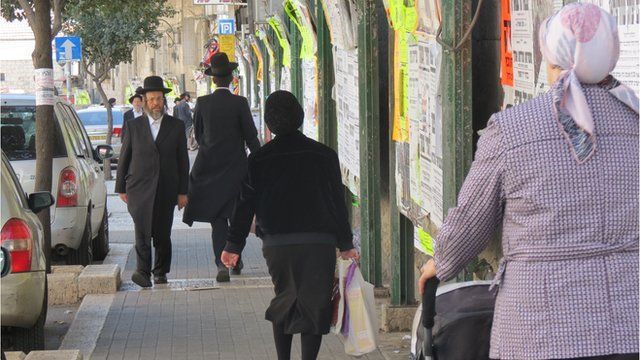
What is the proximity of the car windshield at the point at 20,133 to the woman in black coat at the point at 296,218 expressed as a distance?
20.5 feet

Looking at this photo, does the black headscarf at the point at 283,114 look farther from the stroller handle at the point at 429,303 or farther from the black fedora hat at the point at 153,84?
the black fedora hat at the point at 153,84

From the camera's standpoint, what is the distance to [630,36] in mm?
4195

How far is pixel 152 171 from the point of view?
10984mm

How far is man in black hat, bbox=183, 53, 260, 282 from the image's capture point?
11148 millimetres

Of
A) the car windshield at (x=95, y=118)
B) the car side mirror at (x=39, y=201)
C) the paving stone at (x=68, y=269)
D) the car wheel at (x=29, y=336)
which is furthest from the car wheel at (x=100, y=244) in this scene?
the car windshield at (x=95, y=118)

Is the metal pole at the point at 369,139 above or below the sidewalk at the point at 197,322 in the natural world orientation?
above

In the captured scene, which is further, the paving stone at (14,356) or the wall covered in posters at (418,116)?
the wall covered in posters at (418,116)

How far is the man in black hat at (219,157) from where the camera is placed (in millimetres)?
11148

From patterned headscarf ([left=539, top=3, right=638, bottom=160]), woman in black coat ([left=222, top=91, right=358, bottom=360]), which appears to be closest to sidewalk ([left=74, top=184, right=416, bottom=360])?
woman in black coat ([left=222, top=91, right=358, bottom=360])

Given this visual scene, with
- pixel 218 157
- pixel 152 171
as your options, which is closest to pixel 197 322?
pixel 152 171

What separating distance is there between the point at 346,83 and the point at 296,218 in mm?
4195

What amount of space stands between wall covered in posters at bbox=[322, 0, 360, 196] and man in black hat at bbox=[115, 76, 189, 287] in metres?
1.39

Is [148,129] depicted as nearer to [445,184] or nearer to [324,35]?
[324,35]

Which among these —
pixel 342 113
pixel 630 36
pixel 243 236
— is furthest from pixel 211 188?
pixel 630 36
